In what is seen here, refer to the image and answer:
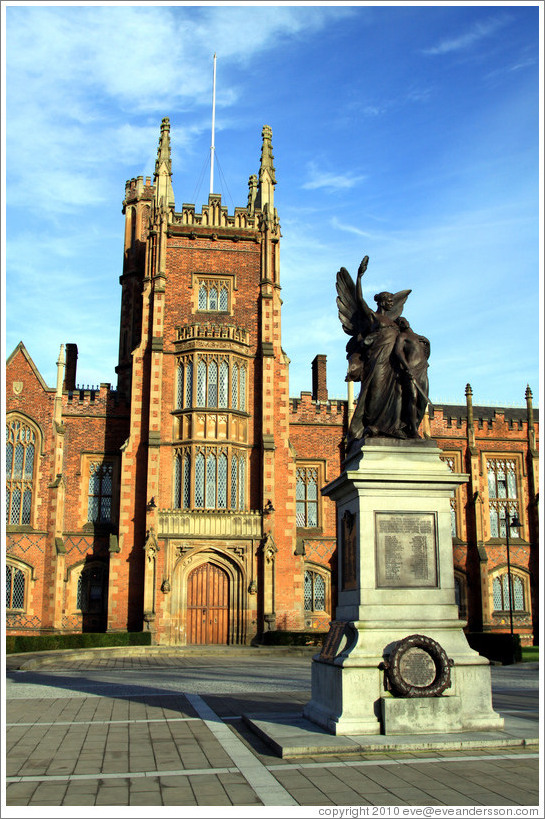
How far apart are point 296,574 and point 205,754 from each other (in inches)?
925

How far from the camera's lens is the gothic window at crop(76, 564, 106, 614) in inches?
1303

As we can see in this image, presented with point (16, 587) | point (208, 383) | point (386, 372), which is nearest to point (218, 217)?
point (208, 383)

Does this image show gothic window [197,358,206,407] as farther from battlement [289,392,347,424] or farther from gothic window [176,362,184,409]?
battlement [289,392,347,424]

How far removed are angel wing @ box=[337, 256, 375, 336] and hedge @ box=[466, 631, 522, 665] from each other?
1718 cm

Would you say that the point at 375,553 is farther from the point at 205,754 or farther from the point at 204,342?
the point at 204,342

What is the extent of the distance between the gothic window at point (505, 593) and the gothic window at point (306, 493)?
9.88 metres

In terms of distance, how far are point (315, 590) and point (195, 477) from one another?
9.13 metres

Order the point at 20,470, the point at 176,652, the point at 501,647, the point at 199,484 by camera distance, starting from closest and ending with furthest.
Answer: the point at 501,647, the point at 176,652, the point at 199,484, the point at 20,470

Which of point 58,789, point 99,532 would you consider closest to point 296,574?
point 99,532

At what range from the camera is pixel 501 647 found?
24.8 m

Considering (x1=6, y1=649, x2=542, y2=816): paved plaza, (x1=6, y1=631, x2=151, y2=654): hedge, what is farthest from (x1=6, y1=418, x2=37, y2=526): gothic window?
(x1=6, y1=649, x2=542, y2=816): paved plaza

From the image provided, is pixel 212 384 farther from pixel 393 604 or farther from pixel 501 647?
pixel 393 604

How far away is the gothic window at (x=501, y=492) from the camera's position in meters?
39.1

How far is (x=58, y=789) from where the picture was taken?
702 centimetres
